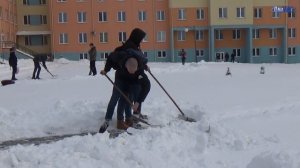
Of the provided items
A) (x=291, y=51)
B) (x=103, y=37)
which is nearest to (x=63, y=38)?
(x=103, y=37)

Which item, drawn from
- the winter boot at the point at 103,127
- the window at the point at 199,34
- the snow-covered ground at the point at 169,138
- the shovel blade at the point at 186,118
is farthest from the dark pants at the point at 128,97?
the window at the point at 199,34

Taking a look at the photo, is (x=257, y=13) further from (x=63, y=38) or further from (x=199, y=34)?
(x=63, y=38)

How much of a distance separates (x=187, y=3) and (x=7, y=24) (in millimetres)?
21076

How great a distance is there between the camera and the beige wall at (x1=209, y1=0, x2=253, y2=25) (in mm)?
62500

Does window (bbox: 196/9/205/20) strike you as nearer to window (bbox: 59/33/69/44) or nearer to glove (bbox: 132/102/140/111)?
window (bbox: 59/33/69/44)

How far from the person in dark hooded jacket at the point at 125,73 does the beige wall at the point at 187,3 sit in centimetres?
5475

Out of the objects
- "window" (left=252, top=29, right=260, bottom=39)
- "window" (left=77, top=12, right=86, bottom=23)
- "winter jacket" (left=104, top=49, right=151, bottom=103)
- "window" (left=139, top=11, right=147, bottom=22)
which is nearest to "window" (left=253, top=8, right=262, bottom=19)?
"window" (left=252, top=29, right=260, bottom=39)

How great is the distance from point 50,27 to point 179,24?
51.0 ft

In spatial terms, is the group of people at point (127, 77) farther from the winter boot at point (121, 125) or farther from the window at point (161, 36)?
the window at point (161, 36)

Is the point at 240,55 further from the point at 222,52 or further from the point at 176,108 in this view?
the point at 176,108

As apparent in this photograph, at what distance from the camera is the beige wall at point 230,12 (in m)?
62.5

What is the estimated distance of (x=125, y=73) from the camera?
8.65 metres

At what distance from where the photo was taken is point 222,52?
64688 millimetres

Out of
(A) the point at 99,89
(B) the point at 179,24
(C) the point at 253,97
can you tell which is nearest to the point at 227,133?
(C) the point at 253,97
